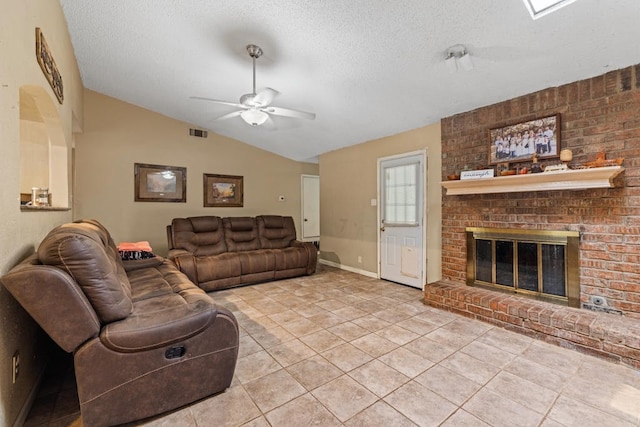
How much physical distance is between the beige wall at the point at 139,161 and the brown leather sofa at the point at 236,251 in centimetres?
98

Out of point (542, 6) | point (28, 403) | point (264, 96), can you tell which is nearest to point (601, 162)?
point (542, 6)

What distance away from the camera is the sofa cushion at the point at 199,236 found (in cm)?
425

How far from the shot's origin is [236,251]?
453 cm

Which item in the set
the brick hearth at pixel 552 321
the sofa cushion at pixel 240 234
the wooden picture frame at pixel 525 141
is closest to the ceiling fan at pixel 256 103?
the wooden picture frame at pixel 525 141

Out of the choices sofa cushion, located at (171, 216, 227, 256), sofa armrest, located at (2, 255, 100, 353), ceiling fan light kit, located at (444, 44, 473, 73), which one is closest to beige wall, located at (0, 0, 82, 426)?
sofa armrest, located at (2, 255, 100, 353)

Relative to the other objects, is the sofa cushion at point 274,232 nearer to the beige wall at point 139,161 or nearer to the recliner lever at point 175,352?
the beige wall at point 139,161

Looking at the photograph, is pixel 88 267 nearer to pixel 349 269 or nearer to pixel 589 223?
pixel 589 223

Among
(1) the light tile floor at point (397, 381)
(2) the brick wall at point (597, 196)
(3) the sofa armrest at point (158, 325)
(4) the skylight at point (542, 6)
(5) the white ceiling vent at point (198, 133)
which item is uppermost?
(5) the white ceiling vent at point (198, 133)

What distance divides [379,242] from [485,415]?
10.3 ft

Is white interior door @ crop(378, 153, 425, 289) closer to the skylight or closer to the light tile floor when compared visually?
the light tile floor

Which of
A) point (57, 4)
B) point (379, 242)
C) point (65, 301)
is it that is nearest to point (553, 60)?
point (379, 242)

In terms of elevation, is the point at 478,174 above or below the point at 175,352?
above

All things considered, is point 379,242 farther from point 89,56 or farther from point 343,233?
point 89,56

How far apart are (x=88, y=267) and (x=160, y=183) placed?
13.3ft
